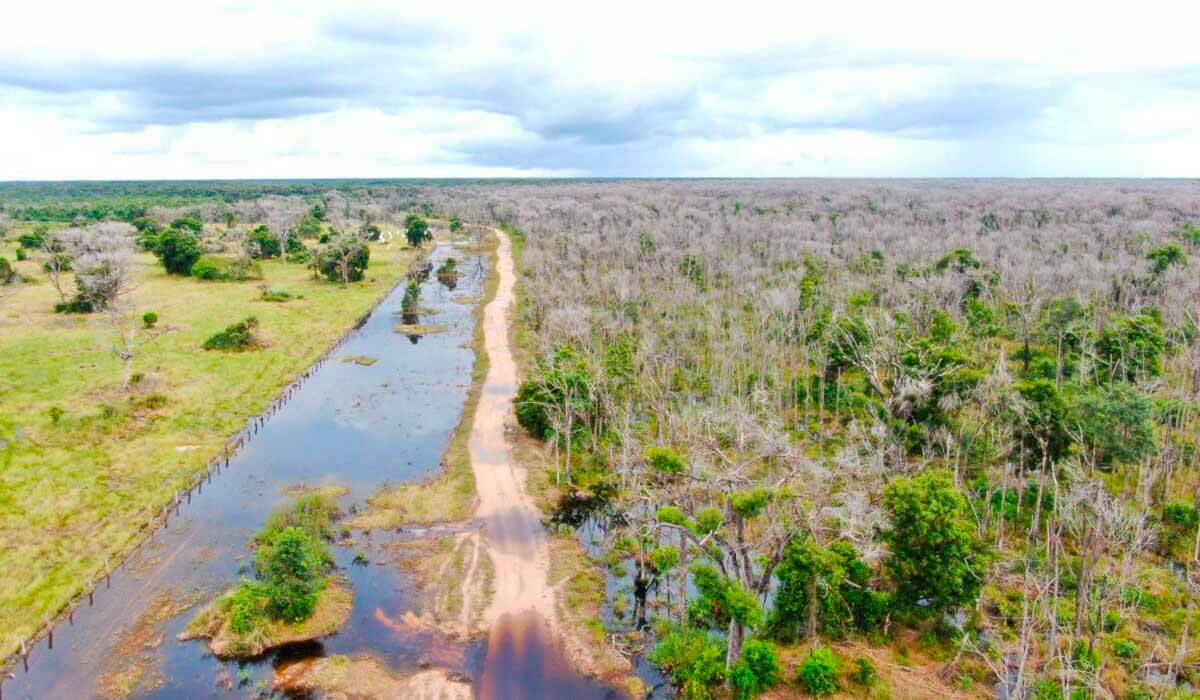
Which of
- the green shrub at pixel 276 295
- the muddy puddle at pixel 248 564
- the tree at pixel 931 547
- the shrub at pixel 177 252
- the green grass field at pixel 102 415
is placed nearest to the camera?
the tree at pixel 931 547

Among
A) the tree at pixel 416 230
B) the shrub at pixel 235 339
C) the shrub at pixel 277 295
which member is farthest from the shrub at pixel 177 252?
the shrub at pixel 235 339

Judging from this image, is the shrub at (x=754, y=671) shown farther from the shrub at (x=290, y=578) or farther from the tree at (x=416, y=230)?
the tree at (x=416, y=230)

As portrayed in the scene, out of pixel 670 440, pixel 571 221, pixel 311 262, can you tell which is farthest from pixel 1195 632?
pixel 571 221

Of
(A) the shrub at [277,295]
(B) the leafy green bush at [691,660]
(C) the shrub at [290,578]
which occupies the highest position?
(A) the shrub at [277,295]

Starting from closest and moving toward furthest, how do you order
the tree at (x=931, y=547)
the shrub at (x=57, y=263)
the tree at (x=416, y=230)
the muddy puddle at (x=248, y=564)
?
the tree at (x=931, y=547), the muddy puddle at (x=248, y=564), the shrub at (x=57, y=263), the tree at (x=416, y=230)

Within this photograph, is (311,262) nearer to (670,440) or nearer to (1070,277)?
(670,440)

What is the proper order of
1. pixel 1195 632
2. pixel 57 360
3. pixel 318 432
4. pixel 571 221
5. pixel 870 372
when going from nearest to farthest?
pixel 1195 632, pixel 870 372, pixel 318 432, pixel 57 360, pixel 571 221
